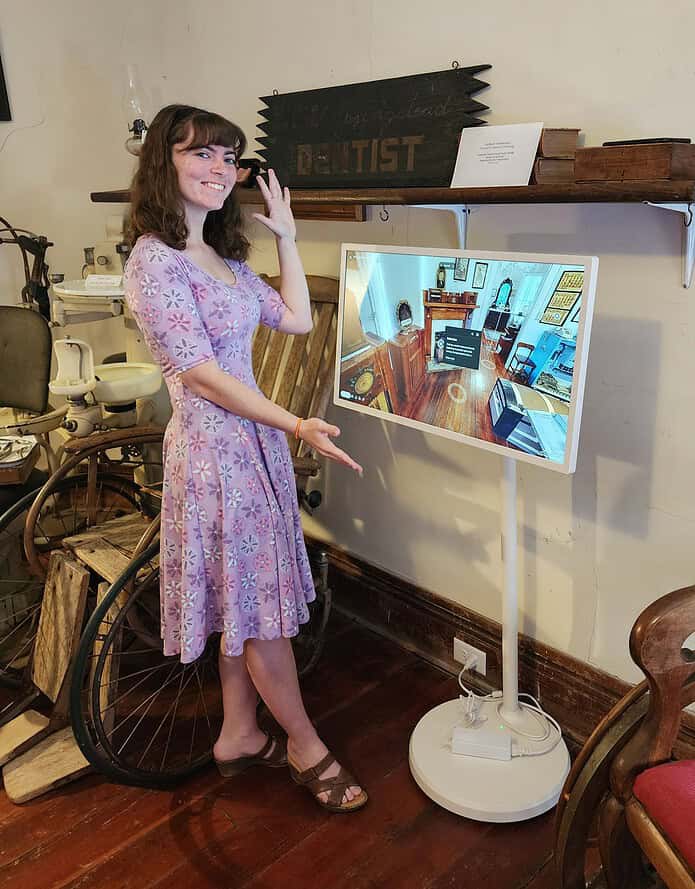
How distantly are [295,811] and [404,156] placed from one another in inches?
66.4

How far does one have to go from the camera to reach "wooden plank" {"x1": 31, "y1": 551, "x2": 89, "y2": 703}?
2189mm

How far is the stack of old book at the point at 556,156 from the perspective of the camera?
172 cm

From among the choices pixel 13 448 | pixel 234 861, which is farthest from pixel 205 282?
pixel 234 861

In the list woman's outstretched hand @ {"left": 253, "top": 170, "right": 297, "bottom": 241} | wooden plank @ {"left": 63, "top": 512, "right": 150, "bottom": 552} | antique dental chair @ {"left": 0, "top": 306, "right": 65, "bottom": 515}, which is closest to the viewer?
woman's outstretched hand @ {"left": 253, "top": 170, "right": 297, "bottom": 241}

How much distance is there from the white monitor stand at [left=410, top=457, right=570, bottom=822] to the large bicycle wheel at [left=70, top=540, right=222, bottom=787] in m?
0.59

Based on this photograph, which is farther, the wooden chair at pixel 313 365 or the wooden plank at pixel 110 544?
the wooden chair at pixel 313 365

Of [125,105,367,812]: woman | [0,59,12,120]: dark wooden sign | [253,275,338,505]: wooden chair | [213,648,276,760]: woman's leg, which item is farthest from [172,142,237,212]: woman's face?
[0,59,12,120]: dark wooden sign

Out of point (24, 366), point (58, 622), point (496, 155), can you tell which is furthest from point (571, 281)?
point (24, 366)

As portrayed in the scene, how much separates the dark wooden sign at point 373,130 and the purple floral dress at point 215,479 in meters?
0.55

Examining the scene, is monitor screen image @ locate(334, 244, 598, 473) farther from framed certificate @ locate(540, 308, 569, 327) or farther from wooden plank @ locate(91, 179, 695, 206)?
wooden plank @ locate(91, 179, 695, 206)

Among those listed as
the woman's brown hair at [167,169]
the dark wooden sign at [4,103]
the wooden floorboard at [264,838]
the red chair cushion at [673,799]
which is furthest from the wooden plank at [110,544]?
the dark wooden sign at [4,103]

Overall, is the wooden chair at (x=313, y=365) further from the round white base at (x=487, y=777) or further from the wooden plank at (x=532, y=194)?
the round white base at (x=487, y=777)

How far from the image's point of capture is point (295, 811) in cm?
194

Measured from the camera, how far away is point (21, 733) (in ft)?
7.14
